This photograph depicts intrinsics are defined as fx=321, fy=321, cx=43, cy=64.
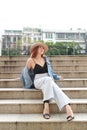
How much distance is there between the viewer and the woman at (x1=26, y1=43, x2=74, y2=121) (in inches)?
195

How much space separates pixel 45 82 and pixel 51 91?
0.25 metres

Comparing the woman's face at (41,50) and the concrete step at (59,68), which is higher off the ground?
the woman's face at (41,50)

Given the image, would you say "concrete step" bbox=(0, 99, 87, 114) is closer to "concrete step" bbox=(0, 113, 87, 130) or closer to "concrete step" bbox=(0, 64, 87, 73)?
"concrete step" bbox=(0, 113, 87, 130)

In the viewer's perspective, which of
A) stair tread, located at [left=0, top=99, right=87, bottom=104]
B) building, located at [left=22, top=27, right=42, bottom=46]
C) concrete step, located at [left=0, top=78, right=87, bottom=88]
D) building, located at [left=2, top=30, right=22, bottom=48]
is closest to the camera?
stair tread, located at [left=0, top=99, right=87, bottom=104]

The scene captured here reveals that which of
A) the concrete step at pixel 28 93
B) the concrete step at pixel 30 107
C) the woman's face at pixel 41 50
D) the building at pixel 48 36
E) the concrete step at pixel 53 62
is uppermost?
the woman's face at pixel 41 50

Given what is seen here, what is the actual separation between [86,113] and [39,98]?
91 centimetres

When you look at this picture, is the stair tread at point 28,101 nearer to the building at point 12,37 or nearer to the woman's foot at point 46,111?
the woman's foot at point 46,111

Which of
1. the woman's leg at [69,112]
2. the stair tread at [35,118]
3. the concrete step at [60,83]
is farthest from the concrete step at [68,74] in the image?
the woman's leg at [69,112]

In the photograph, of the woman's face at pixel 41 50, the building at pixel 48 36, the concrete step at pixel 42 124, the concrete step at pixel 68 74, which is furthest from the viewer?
the building at pixel 48 36

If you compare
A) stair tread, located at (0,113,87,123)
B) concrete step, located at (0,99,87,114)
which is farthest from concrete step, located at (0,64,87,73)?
stair tread, located at (0,113,87,123)

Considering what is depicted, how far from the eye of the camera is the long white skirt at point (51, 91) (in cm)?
497

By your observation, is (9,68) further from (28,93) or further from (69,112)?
(69,112)

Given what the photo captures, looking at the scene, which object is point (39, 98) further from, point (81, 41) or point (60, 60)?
point (81, 41)

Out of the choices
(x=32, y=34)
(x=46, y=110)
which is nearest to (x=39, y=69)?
(x=46, y=110)
